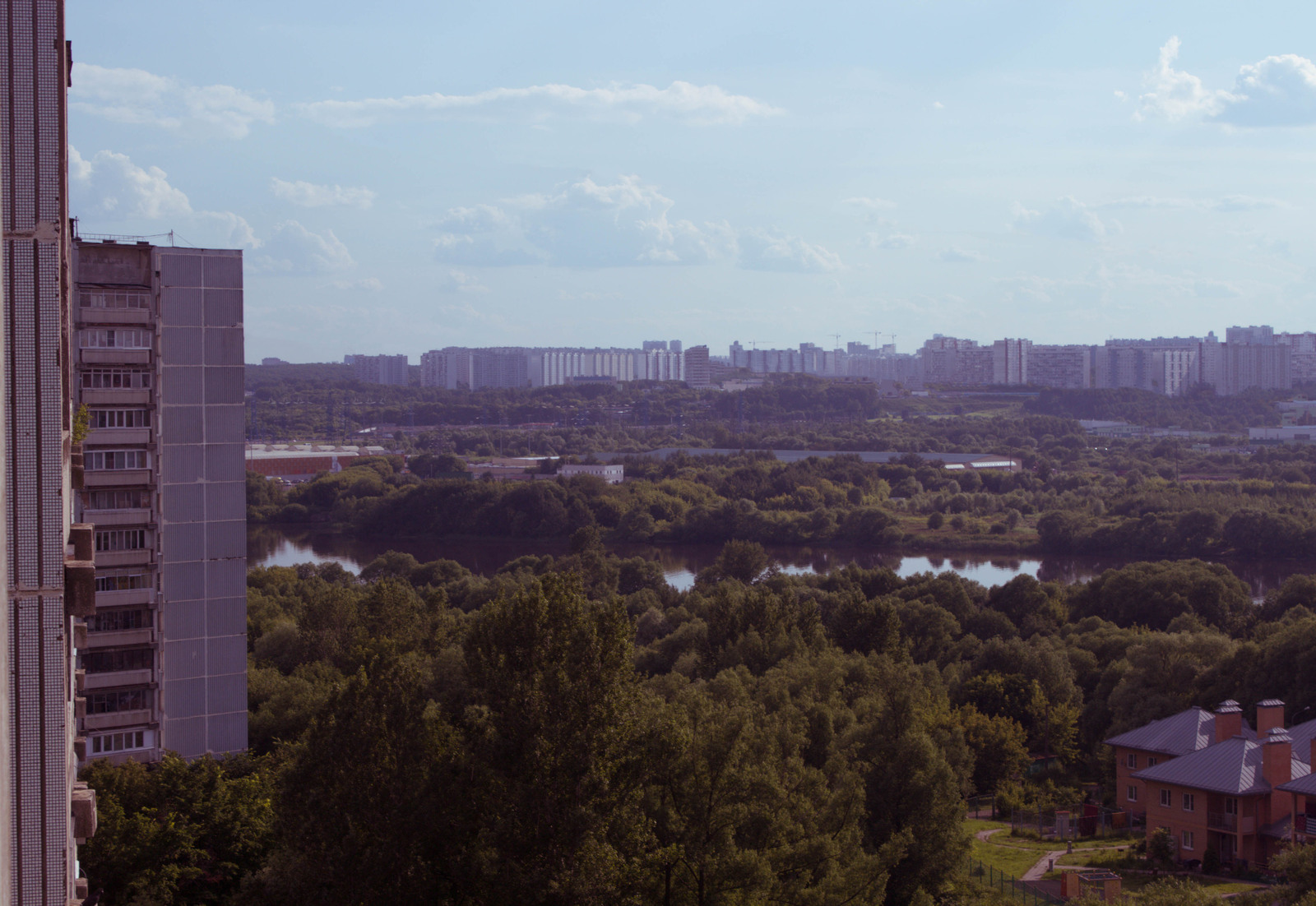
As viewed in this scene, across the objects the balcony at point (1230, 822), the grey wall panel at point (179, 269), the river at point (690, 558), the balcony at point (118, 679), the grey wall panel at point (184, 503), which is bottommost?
the river at point (690, 558)

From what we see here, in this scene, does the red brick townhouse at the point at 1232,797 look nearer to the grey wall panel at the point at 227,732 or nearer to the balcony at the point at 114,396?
the grey wall panel at the point at 227,732

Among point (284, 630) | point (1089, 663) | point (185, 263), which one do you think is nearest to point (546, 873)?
point (185, 263)

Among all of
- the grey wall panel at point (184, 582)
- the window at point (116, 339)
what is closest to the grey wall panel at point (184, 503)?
the grey wall panel at point (184, 582)

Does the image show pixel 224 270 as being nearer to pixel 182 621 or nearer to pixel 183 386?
pixel 183 386

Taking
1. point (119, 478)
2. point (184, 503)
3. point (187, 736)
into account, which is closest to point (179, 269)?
point (119, 478)

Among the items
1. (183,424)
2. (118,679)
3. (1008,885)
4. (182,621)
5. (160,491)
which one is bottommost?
(1008,885)

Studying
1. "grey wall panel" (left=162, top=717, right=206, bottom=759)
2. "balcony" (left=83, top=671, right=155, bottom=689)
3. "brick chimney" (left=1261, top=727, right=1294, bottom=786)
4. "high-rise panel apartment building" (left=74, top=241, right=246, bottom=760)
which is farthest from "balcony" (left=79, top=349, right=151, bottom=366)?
"brick chimney" (left=1261, top=727, right=1294, bottom=786)

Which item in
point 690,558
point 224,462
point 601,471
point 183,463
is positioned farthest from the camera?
point 601,471
